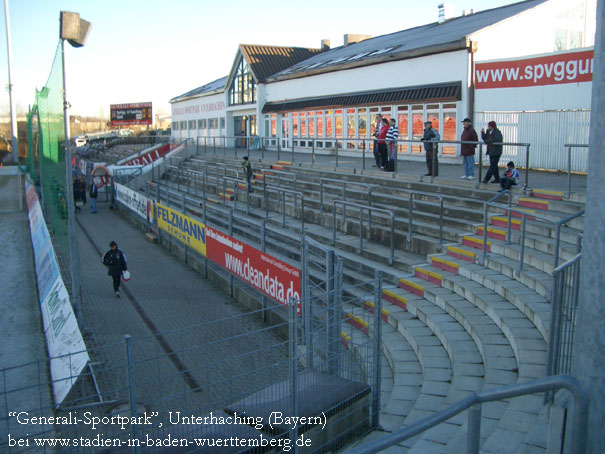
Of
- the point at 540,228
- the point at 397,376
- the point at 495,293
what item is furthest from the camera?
the point at 540,228

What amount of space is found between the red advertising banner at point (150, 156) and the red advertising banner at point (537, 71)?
20043 mm

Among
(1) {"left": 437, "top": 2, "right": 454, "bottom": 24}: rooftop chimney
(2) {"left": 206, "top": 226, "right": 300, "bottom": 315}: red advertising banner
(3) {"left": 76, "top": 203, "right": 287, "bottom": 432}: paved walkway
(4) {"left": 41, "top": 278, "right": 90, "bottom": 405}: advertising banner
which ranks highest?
(1) {"left": 437, "top": 2, "right": 454, "bottom": 24}: rooftop chimney

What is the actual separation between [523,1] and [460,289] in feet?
59.5

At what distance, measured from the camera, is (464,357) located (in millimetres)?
6520

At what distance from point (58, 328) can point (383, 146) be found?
33.7 ft

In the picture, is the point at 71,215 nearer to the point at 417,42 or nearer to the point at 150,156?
the point at 417,42

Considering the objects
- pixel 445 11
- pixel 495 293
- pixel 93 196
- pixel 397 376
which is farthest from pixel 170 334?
pixel 445 11

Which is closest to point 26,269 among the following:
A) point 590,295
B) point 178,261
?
point 178,261

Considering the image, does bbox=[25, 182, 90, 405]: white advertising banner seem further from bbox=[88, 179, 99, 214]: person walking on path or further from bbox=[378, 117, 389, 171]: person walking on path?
bbox=[88, 179, 99, 214]: person walking on path

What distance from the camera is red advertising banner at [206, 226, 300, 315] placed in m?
9.58

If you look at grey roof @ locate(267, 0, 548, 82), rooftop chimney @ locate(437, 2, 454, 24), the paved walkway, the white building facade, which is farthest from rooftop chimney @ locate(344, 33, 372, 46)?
the paved walkway

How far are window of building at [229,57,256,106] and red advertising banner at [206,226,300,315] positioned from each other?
22.1 metres

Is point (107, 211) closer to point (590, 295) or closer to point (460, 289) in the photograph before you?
point (460, 289)

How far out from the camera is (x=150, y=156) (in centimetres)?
3325
